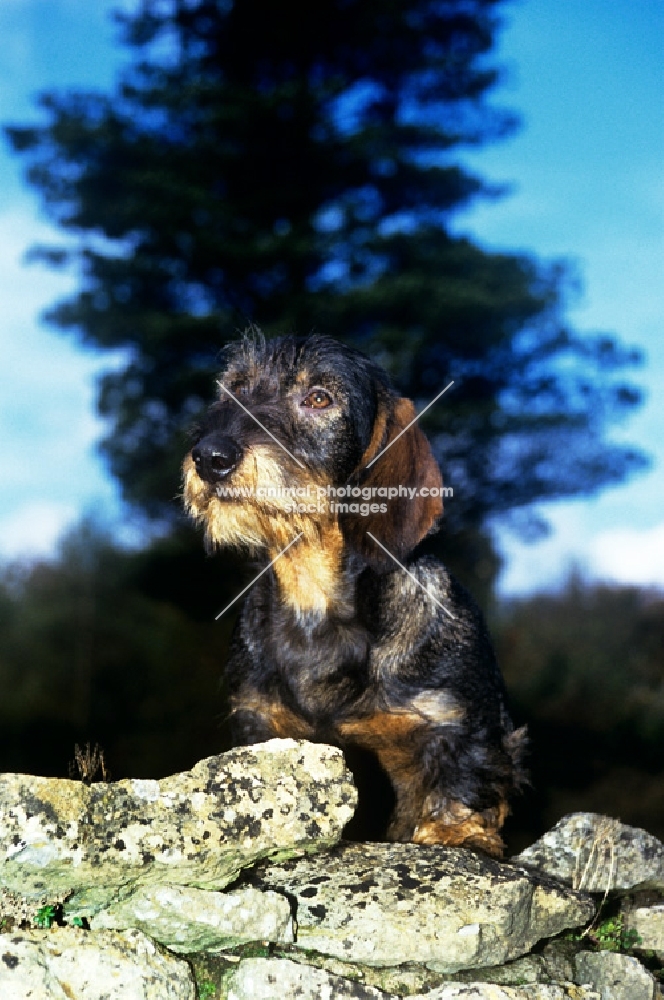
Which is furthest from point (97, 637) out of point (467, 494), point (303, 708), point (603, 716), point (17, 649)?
point (303, 708)

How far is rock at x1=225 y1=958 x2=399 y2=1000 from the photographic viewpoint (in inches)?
177

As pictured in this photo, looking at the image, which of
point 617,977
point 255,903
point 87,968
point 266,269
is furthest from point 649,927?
point 266,269

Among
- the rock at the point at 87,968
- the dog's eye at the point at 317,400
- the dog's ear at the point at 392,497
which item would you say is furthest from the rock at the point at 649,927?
the dog's eye at the point at 317,400

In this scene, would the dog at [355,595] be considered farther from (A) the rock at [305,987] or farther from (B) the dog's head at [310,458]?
(A) the rock at [305,987]

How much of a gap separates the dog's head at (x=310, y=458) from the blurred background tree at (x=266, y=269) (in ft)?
25.6

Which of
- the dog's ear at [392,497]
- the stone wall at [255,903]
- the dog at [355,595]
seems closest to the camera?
the stone wall at [255,903]

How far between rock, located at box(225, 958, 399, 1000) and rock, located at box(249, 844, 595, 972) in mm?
134

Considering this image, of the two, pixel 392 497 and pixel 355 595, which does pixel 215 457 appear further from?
pixel 355 595

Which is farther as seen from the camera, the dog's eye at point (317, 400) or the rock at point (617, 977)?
the dog's eye at point (317, 400)

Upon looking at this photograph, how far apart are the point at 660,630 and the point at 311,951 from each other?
1191 centimetres

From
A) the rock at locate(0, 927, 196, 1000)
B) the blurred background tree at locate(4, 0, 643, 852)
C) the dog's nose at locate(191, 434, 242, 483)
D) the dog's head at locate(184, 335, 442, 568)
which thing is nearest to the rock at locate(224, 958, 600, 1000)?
the rock at locate(0, 927, 196, 1000)

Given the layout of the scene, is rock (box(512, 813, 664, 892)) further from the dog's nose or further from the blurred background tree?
the blurred background tree

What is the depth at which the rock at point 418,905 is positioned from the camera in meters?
4.68

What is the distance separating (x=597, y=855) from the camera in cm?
588
